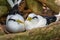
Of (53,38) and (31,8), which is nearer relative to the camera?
(53,38)

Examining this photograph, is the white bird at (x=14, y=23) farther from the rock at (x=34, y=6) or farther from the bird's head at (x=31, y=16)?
the rock at (x=34, y=6)

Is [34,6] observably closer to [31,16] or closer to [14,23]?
[31,16]

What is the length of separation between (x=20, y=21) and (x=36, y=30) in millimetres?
261

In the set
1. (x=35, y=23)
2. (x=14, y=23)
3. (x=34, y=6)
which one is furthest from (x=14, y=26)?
(x=34, y=6)

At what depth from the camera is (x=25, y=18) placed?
5.13 ft

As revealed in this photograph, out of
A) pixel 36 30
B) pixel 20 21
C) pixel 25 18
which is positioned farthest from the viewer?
pixel 25 18

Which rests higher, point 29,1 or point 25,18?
point 29,1

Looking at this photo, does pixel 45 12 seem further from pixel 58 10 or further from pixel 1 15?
pixel 1 15

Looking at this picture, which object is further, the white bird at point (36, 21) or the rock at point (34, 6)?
the rock at point (34, 6)

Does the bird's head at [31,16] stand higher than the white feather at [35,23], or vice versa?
the bird's head at [31,16]

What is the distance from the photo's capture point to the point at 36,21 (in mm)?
1451

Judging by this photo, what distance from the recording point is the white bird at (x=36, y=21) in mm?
1414

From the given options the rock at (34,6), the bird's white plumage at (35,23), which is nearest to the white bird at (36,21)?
the bird's white plumage at (35,23)

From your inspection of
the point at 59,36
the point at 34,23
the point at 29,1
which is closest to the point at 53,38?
the point at 59,36
